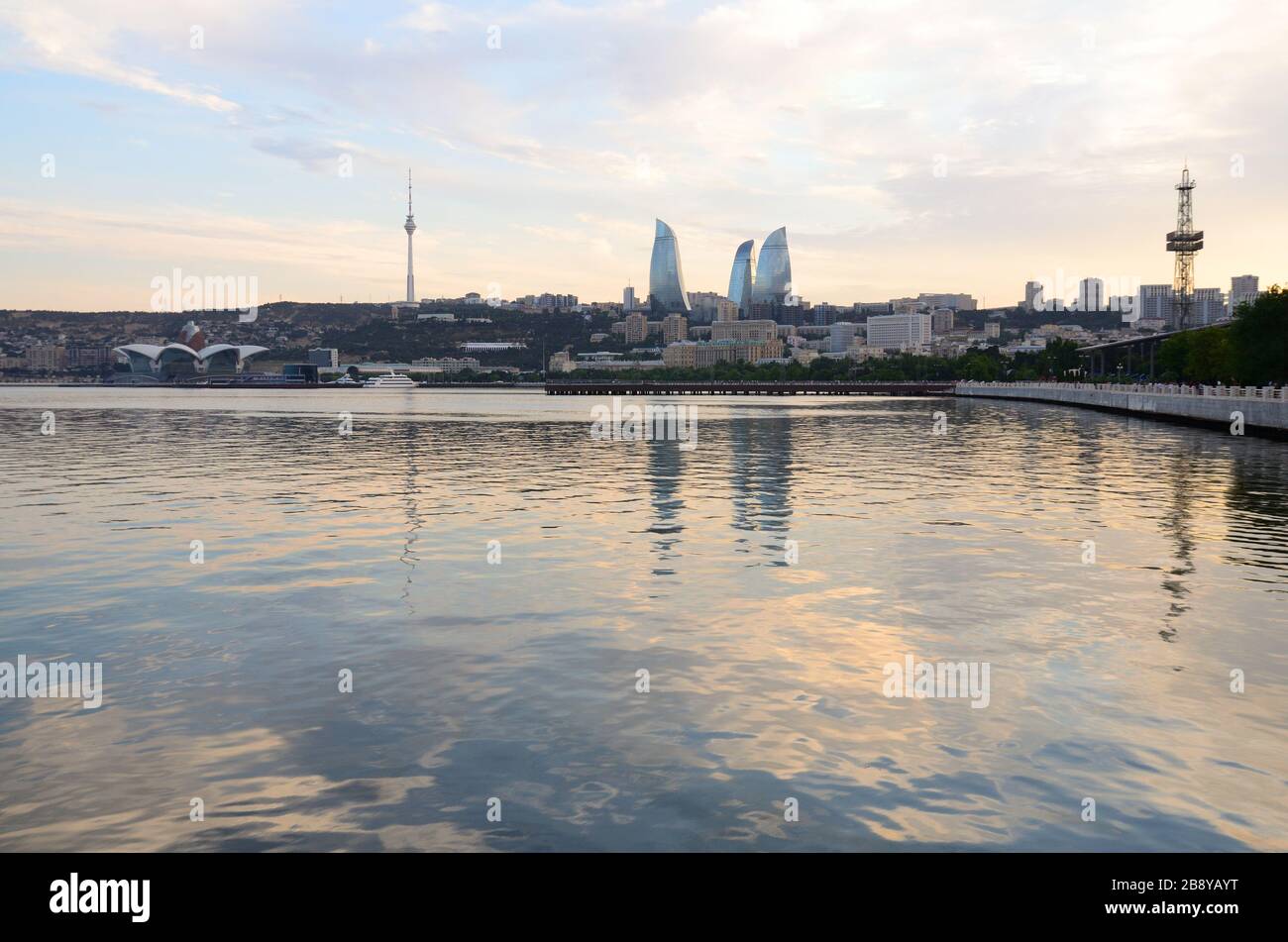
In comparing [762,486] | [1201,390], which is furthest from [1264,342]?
[762,486]

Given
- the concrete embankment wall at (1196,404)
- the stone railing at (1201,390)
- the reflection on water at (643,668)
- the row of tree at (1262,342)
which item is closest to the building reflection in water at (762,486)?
the reflection on water at (643,668)

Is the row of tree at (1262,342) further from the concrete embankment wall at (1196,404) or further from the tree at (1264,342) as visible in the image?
the concrete embankment wall at (1196,404)

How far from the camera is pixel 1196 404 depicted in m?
82.0

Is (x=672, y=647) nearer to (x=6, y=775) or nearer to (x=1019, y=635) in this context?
(x=1019, y=635)

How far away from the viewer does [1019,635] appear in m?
15.4

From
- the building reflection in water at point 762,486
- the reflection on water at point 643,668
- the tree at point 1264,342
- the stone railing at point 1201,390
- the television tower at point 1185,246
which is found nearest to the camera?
the reflection on water at point 643,668

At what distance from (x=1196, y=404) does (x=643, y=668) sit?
79.7m

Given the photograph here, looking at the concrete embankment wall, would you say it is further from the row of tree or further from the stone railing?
the row of tree

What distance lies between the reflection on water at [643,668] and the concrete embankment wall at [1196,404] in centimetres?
3850

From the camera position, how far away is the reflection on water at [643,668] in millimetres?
8914

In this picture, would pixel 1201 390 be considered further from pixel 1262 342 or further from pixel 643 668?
pixel 643 668

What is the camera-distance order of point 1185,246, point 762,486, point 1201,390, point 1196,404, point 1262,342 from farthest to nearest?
point 1185,246
point 1201,390
point 1262,342
point 1196,404
point 762,486

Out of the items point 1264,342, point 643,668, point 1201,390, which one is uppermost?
point 1264,342

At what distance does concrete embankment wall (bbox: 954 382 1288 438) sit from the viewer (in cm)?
6519
